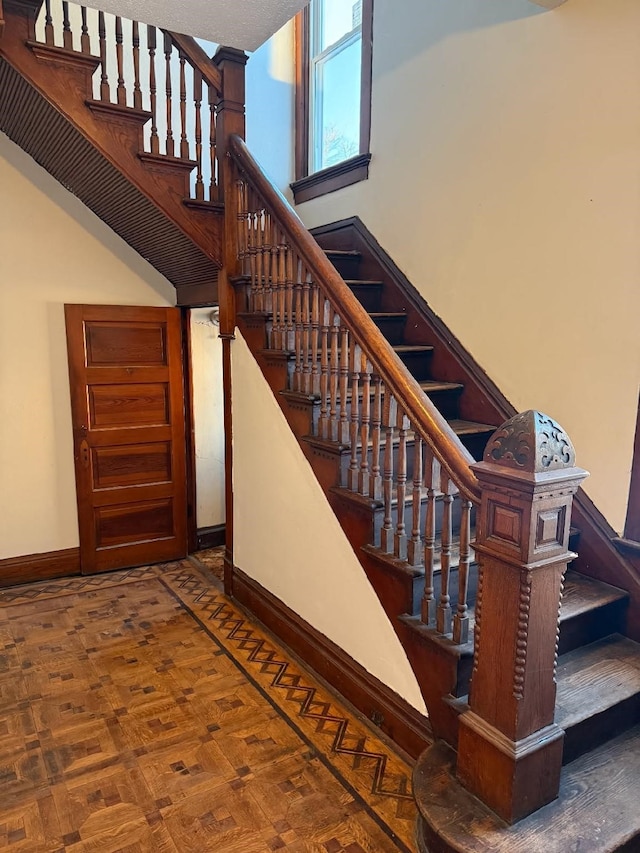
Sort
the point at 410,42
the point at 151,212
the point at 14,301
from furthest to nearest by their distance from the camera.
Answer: the point at 14,301
the point at 410,42
the point at 151,212

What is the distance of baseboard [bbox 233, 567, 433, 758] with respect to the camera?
6.96 ft

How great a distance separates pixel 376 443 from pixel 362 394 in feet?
1.01

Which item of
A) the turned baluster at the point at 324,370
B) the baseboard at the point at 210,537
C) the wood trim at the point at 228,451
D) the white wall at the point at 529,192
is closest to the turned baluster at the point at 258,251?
the wood trim at the point at 228,451

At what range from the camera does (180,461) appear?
4012 mm

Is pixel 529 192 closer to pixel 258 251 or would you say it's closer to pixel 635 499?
pixel 258 251

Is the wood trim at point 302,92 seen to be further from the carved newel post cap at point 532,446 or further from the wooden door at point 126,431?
the carved newel post cap at point 532,446

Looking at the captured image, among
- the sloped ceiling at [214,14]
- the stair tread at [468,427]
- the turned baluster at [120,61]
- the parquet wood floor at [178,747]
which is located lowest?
the parquet wood floor at [178,747]

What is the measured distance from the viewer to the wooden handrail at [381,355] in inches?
68.7

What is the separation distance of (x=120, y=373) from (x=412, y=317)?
74.7 inches

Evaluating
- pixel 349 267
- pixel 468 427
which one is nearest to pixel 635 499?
pixel 468 427

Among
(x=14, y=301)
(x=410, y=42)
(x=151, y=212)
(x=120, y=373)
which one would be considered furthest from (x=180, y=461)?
(x=410, y=42)

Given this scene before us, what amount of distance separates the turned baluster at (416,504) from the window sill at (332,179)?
2.33 m

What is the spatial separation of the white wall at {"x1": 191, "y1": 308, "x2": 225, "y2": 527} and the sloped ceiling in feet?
5.92

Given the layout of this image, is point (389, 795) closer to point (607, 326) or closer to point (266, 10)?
point (607, 326)
